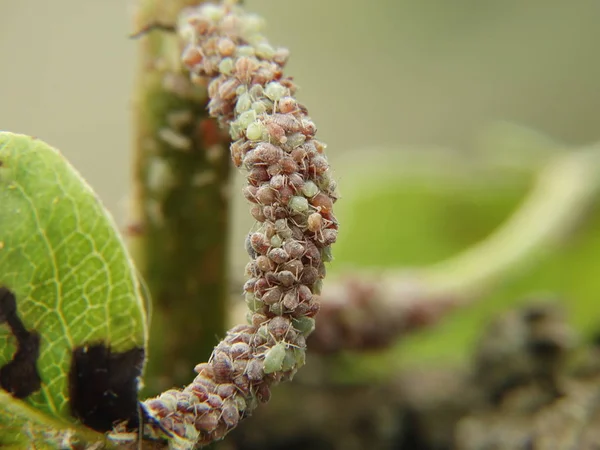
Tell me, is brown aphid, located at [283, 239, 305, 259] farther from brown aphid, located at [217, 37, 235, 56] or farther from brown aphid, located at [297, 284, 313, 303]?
brown aphid, located at [217, 37, 235, 56]

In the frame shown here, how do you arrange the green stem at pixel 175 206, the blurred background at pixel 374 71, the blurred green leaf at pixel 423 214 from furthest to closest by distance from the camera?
1. the blurred background at pixel 374 71
2. the blurred green leaf at pixel 423 214
3. the green stem at pixel 175 206

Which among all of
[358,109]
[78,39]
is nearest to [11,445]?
[78,39]

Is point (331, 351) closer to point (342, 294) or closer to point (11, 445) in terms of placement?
point (342, 294)

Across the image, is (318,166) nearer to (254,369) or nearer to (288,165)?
(288,165)

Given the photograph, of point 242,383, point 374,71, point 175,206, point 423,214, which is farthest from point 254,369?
point 374,71

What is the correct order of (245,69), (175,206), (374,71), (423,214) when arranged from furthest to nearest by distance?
(374,71), (423,214), (175,206), (245,69)

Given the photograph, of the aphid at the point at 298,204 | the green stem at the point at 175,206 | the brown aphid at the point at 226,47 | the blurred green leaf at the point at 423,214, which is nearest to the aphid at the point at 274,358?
the aphid at the point at 298,204

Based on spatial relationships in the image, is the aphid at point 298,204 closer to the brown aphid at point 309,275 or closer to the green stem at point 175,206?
the brown aphid at point 309,275

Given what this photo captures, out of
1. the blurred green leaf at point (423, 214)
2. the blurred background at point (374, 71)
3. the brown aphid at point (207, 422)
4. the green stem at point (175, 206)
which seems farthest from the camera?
the blurred background at point (374, 71)
